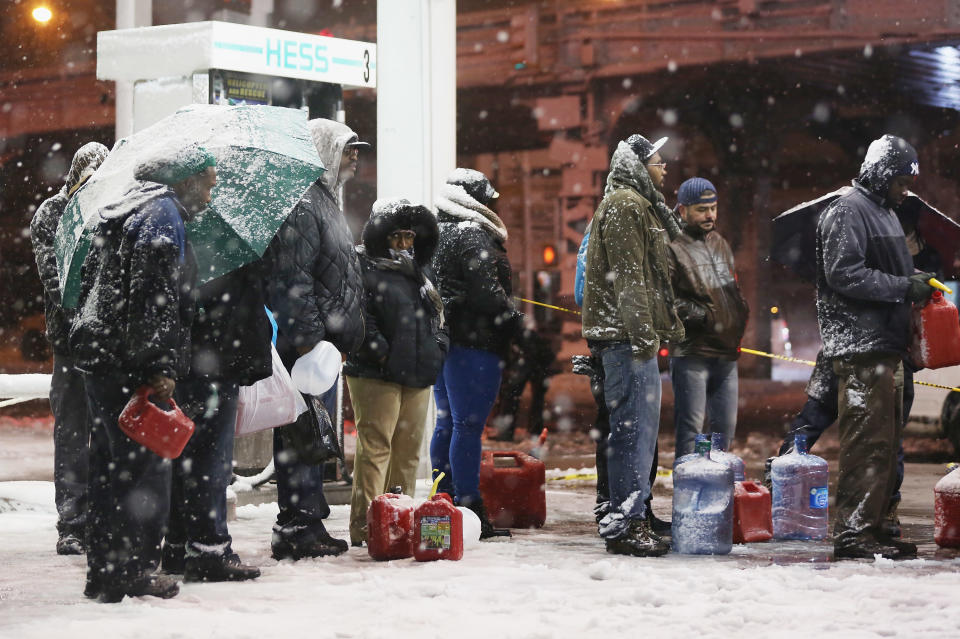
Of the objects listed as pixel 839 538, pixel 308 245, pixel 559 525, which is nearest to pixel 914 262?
pixel 839 538

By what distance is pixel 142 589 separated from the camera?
5.40 m

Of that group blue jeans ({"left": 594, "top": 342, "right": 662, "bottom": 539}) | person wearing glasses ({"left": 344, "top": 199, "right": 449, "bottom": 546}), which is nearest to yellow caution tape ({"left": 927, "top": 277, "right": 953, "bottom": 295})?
blue jeans ({"left": 594, "top": 342, "right": 662, "bottom": 539})

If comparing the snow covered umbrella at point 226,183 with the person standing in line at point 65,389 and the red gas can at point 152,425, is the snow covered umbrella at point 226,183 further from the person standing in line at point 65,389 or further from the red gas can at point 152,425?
the person standing in line at point 65,389

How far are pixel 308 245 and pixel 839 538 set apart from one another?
2991 millimetres

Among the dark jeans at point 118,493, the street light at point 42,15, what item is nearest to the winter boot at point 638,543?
the dark jeans at point 118,493

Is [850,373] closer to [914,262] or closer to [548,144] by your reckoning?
[914,262]

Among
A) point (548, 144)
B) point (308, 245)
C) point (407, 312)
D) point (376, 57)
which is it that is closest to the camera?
point (308, 245)

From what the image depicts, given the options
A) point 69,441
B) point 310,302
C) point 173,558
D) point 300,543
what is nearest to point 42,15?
point 69,441

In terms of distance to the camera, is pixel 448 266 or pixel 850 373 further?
pixel 448 266

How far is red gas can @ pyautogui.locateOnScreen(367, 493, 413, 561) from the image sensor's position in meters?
6.42

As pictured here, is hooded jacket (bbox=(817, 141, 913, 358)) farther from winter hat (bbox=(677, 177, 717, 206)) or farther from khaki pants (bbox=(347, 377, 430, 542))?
khaki pants (bbox=(347, 377, 430, 542))

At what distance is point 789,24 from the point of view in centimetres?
2659

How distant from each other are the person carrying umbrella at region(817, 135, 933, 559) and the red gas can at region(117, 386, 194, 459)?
327 centimetres

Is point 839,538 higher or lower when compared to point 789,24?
lower
